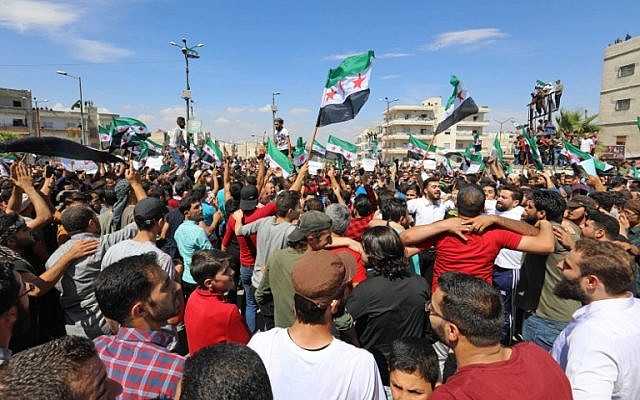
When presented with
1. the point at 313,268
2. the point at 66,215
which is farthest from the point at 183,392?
the point at 66,215

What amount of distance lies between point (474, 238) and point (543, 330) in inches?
42.9

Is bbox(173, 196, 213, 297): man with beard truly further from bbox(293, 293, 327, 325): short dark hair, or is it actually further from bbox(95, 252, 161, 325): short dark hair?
bbox(293, 293, 327, 325): short dark hair

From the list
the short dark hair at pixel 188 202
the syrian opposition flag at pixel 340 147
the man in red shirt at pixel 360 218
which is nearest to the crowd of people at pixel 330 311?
the man in red shirt at pixel 360 218

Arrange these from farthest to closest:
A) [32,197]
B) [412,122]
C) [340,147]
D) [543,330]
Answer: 1. [412,122]
2. [340,147]
3. [32,197]
4. [543,330]

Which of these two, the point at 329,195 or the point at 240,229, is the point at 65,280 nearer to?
the point at 240,229

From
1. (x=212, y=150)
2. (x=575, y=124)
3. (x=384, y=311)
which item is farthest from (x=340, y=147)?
(x=575, y=124)

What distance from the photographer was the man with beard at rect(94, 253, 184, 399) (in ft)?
6.15

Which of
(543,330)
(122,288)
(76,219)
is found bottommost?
(543,330)

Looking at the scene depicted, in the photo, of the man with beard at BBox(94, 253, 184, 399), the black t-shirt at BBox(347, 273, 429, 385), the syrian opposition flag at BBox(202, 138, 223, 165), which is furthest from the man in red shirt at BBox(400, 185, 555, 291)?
the syrian opposition flag at BBox(202, 138, 223, 165)

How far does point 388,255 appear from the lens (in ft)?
10.7

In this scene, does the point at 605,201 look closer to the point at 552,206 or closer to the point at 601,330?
the point at 552,206

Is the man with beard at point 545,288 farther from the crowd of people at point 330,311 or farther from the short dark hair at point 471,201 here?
the short dark hair at point 471,201

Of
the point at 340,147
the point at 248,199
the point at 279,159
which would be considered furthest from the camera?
the point at 340,147

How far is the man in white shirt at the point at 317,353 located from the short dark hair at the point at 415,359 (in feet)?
2.56
